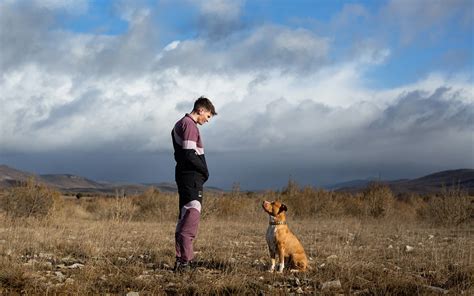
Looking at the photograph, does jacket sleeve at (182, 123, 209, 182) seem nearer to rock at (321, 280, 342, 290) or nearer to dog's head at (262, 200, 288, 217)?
dog's head at (262, 200, 288, 217)

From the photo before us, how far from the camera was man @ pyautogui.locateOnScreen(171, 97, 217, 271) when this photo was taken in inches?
306

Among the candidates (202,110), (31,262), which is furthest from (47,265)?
(202,110)

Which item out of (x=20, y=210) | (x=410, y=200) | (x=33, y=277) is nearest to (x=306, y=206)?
(x=410, y=200)

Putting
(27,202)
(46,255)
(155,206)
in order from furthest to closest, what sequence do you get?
(155,206)
(27,202)
(46,255)

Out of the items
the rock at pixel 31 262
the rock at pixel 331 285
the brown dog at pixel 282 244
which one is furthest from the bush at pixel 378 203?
the rock at pixel 31 262

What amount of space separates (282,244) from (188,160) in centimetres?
198

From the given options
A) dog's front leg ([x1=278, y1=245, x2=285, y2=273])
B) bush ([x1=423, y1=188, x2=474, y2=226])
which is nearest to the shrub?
bush ([x1=423, y1=188, x2=474, y2=226])

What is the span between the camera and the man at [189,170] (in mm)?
7781

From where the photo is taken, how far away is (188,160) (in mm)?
7758

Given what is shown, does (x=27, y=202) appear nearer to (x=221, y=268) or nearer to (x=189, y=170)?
(x=221, y=268)

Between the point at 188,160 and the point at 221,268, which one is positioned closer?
the point at 188,160

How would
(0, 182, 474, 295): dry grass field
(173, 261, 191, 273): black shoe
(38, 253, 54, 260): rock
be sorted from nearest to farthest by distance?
(0, 182, 474, 295): dry grass field, (173, 261, 191, 273): black shoe, (38, 253, 54, 260): rock

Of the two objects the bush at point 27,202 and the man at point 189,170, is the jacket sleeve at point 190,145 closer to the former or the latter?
the man at point 189,170

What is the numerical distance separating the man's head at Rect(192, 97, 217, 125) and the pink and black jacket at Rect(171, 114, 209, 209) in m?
0.11
